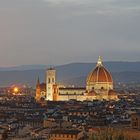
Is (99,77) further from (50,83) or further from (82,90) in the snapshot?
(50,83)

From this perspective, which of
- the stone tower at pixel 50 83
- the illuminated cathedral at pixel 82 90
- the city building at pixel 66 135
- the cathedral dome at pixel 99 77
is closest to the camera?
the city building at pixel 66 135

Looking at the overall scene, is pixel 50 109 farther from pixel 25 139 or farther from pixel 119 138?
pixel 119 138

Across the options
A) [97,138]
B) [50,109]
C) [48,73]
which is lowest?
[97,138]

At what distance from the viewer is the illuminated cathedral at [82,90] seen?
15762 cm

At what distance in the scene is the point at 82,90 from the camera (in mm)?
161125

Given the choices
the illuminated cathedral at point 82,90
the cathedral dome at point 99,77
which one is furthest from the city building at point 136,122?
the cathedral dome at point 99,77

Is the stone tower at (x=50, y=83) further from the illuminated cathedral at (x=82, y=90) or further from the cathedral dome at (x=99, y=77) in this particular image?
the cathedral dome at (x=99, y=77)

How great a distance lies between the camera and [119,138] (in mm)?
46719

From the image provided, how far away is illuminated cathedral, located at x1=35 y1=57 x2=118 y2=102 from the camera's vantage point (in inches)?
6206

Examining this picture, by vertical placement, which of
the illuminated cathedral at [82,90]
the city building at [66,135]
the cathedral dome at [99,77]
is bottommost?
the city building at [66,135]

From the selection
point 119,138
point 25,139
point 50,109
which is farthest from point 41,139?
point 50,109

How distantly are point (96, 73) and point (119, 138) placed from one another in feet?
396

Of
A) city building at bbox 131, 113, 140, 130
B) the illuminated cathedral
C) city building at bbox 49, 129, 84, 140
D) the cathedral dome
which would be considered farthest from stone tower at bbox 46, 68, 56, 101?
city building at bbox 131, 113, 140, 130

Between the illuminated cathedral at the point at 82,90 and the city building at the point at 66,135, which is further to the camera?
the illuminated cathedral at the point at 82,90
